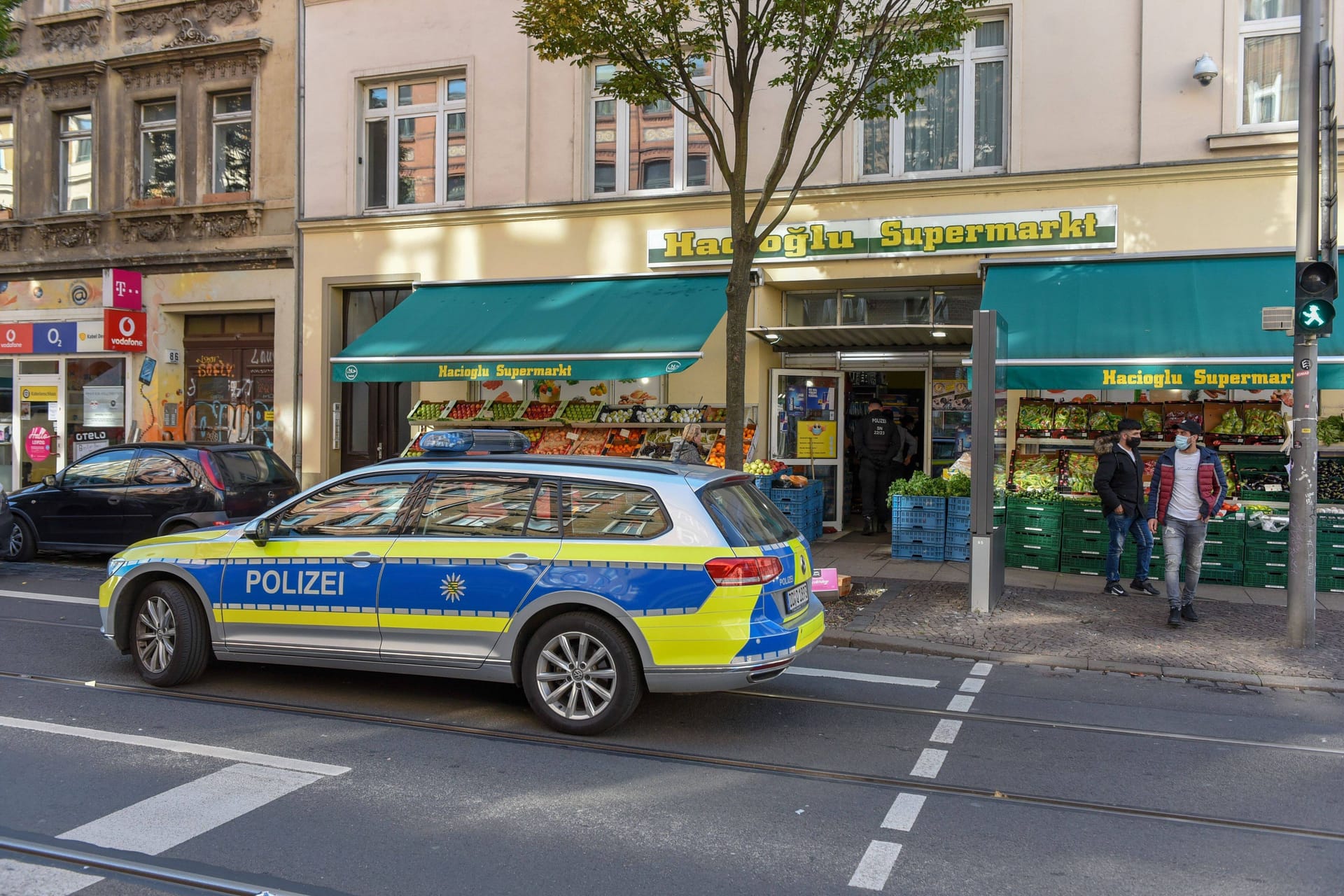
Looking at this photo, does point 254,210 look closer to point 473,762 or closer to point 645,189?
point 645,189

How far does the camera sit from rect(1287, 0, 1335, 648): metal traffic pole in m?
8.57

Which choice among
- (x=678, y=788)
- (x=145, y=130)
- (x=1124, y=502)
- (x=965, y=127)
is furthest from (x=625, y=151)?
(x=678, y=788)

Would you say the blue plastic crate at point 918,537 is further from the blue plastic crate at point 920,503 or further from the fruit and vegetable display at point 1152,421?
the fruit and vegetable display at point 1152,421

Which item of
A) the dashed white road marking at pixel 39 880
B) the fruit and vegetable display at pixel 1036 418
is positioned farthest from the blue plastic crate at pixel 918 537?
the dashed white road marking at pixel 39 880

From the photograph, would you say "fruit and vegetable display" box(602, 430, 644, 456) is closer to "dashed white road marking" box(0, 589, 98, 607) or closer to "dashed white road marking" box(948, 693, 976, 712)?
"dashed white road marking" box(0, 589, 98, 607)

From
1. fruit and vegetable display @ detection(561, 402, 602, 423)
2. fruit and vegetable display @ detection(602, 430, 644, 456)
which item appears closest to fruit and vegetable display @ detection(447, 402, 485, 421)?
fruit and vegetable display @ detection(561, 402, 602, 423)

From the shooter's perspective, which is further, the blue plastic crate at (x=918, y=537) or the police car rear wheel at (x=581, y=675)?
the blue plastic crate at (x=918, y=537)

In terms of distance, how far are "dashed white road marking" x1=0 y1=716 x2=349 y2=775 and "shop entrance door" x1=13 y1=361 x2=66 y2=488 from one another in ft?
49.8

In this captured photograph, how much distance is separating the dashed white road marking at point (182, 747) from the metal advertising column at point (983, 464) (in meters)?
6.37

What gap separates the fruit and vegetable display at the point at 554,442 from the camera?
14.9 meters

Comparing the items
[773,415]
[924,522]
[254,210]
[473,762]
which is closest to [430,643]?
[473,762]

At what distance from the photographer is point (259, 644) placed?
676 cm

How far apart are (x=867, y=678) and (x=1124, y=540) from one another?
496 cm

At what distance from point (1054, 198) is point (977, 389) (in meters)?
4.77
